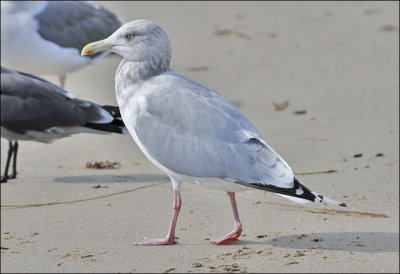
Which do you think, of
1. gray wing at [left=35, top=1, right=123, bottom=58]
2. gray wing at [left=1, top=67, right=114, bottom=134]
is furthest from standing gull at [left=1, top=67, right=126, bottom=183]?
gray wing at [left=35, top=1, right=123, bottom=58]

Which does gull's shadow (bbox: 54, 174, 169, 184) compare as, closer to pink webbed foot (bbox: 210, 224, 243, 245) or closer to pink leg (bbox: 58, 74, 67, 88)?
pink webbed foot (bbox: 210, 224, 243, 245)

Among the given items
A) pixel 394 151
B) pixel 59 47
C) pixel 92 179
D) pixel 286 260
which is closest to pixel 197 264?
pixel 286 260

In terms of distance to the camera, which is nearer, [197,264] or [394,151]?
[197,264]

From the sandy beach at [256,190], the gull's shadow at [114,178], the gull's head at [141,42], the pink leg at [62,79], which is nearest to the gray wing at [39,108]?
the sandy beach at [256,190]

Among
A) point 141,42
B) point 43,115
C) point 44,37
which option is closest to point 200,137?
point 141,42

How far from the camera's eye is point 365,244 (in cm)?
Result: 514

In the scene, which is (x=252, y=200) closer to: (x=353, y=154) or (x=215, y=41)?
(x=353, y=154)

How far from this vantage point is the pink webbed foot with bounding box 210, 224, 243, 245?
528 cm

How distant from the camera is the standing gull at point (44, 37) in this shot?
375 inches

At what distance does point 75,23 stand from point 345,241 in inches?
223

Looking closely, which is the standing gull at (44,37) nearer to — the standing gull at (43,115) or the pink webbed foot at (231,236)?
the standing gull at (43,115)

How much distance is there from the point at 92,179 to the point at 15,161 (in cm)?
→ 81

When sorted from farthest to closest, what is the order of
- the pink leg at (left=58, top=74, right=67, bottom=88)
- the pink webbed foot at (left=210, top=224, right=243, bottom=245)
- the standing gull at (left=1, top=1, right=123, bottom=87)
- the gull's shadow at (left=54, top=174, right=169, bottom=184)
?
the pink leg at (left=58, top=74, right=67, bottom=88), the standing gull at (left=1, top=1, right=123, bottom=87), the gull's shadow at (left=54, top=174, right=169, bottom=184), the pink webbed foot at (left=210, top=224, right=243, bottom=245)

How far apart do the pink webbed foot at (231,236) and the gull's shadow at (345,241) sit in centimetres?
18
